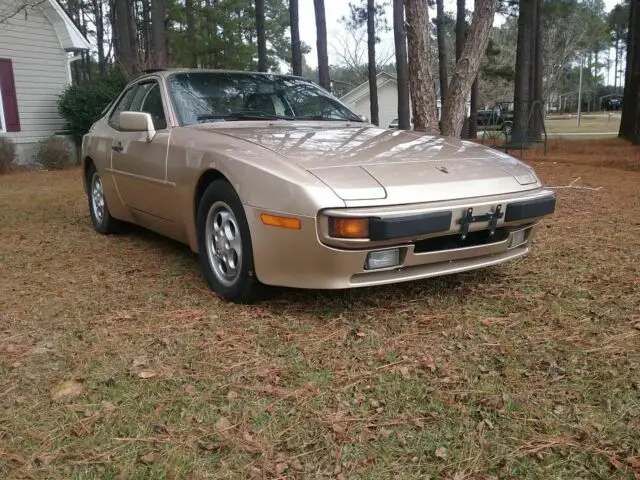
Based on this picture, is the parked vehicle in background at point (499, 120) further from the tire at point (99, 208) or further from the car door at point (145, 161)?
the car door at point (145, 161)

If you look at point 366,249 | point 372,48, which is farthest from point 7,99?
→ point 372,48

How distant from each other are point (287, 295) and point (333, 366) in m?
1.01

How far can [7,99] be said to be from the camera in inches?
543

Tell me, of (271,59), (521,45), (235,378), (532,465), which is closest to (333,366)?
(235,378)

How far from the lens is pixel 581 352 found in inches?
110

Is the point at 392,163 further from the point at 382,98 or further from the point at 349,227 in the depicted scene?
the point at 382,98

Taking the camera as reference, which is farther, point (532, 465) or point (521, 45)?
point (521, 45)

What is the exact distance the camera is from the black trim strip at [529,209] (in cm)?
329

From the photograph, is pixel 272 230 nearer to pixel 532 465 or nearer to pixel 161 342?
pixel 161 342

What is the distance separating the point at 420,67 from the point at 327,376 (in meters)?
5.34

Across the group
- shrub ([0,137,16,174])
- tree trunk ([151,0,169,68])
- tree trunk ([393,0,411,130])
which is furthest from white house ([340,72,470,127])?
shrub ([0,137,16,174])

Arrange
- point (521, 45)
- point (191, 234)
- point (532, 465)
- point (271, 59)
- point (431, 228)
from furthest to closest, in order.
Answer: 1. point (271, 59)
2. point (521, 45)
3. point (191, 234)
4. point (431, 228)
5. point (532, 465)

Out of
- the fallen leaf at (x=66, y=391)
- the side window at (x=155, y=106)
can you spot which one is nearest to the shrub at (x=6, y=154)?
the side window at (x=155, y=106)

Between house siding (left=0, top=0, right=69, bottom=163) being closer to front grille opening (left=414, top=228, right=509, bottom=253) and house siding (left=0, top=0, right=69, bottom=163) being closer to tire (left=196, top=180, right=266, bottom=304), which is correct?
tire (left=196, top=180, right=266, bottom=304)
